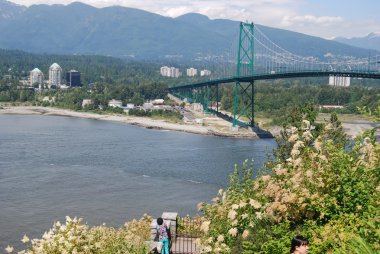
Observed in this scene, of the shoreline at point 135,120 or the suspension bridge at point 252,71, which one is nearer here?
the suspension bridge at point 252,71

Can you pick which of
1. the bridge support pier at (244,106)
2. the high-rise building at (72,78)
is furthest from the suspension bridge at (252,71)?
the high-rise building at (72,78)

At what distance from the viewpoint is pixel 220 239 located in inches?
160

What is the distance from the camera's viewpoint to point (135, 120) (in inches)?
1647

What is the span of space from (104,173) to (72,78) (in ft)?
172

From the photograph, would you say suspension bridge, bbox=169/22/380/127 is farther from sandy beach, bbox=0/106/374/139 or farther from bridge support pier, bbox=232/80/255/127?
sandy beach, bbox=0/106/374/139

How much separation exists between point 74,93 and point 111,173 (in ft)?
116

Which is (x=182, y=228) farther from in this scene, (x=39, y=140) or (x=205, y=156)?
(x=39, y=140)

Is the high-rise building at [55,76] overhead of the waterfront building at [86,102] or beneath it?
Answer: overhead

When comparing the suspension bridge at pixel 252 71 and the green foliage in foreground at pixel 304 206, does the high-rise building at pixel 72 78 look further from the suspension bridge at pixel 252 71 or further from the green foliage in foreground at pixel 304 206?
the green foliage in foreground at pixel 304 206

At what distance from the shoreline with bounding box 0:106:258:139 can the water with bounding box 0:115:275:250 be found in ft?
4.20

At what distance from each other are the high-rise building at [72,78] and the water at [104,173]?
36.0 metres

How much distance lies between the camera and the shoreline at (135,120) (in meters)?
33.8

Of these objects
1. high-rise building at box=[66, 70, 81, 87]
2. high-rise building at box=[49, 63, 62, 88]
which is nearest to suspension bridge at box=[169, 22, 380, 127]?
high-rise building at box=[66, 70, 81, 87]

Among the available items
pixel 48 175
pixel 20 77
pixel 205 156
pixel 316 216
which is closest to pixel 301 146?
pixel 316 216
